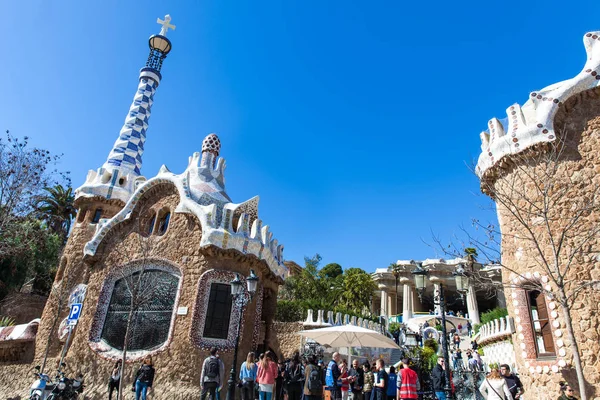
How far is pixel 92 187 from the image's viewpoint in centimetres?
1781

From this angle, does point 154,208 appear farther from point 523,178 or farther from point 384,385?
point 523,178

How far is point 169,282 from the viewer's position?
13.5 m

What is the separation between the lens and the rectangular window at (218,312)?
505 inches

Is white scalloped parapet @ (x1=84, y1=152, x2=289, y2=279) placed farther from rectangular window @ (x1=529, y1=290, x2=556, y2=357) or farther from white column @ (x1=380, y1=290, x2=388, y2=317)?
white column @ (x1=380, y1=290, x2=388, y2=317)

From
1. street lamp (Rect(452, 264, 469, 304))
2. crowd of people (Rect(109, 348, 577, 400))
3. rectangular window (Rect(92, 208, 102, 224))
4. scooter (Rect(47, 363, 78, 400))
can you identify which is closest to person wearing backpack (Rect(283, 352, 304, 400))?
crowd of people (Rect(109, 348, 577, 400))

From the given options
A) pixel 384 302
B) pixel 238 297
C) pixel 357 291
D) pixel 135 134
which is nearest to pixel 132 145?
pixel 135 134

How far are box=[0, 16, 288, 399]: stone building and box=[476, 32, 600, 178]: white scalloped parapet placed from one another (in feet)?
27.2

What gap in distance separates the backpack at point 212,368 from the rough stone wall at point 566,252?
6.68 m

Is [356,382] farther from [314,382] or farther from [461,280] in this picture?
[461,280]

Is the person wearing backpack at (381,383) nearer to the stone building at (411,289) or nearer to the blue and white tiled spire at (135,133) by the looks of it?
the blue and white tiled spire at (135,133)

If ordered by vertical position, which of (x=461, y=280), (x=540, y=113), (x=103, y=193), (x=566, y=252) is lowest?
(x=461, y=280)

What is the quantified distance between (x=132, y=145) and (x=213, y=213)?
892 cm

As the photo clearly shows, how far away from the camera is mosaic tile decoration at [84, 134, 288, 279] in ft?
44.7

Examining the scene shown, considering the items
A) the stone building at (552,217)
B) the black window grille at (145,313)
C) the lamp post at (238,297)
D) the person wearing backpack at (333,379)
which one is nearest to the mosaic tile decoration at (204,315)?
the lamp post at (238,297)
